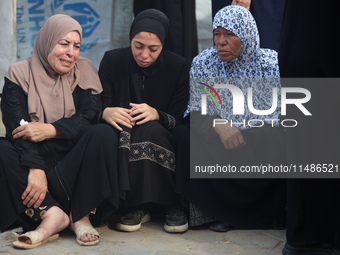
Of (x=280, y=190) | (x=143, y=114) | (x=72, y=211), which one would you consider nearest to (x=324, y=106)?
(x=280, y=190)

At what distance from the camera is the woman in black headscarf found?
10.5 ft

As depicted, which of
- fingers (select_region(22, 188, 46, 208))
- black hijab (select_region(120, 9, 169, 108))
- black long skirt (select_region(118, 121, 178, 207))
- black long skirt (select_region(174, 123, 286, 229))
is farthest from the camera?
black hijab (select_region(120, 9, 169, 108))

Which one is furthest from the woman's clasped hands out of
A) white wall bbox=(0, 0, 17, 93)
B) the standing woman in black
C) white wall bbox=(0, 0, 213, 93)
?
white wall bbox=(0, 0, 17, 93)

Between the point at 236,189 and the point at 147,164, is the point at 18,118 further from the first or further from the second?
the point at 236,189

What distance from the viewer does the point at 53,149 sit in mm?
3174

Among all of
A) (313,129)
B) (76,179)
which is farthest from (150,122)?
(313,129)

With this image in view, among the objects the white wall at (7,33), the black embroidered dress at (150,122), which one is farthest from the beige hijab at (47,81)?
the white wall at (7,33)

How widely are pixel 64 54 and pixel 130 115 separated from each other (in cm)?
55

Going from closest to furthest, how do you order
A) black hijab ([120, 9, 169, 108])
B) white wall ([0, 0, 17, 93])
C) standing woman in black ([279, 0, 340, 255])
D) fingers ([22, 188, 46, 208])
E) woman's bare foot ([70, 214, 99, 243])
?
1. standing woman in black ([279, 0, 340, 255])
2. woman's bare foot ([70, 214, 99, 243])
3. fingers ([22, 188, 46, 208])
4. black hijab ([120, 9, 169, 108])
5. white wall ([0, 0, 17, 93])

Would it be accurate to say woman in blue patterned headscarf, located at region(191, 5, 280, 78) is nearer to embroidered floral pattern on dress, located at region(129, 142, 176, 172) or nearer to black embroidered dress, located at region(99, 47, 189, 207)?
black embroidered dress, located at region(99, 47, 189, 207)

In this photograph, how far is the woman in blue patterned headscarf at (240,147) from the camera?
327 cm

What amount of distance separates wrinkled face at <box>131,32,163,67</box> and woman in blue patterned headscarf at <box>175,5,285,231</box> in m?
0.39

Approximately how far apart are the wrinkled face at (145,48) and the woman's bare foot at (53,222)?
3.50 feet

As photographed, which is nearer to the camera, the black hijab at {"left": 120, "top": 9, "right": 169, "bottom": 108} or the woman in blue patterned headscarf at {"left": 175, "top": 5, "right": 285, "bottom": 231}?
the woman in blue patterned headscarf at {"left": 175, "top": 5, "right": 285, "bottom": 231}
